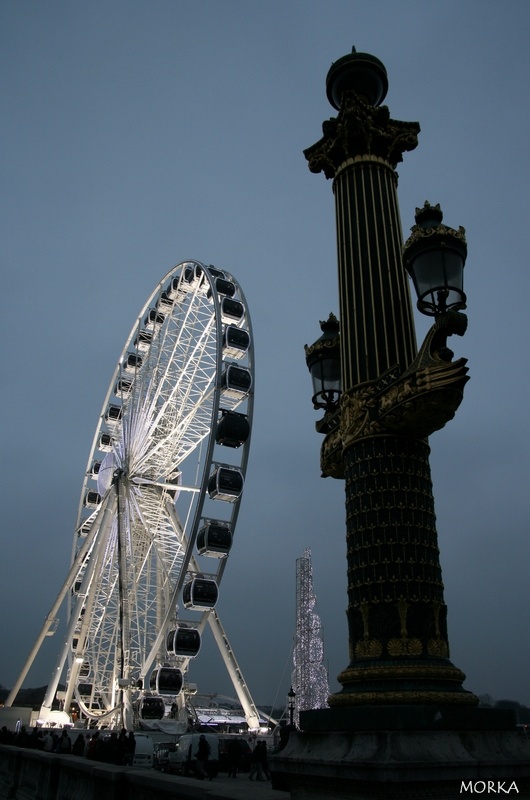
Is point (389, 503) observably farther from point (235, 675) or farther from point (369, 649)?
point (235, 675)

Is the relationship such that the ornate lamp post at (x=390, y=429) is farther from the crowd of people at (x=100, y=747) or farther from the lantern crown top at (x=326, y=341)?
the crowd of people at (x=100, y=747)

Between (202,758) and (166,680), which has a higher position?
(166,680)

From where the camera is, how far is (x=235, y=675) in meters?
36.9

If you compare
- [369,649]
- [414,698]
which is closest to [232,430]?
[369,649]

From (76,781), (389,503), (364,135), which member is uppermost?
(364,135)

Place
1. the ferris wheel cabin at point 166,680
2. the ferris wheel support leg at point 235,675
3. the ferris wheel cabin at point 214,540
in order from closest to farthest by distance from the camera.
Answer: the ferris wheel cabin at point 166,680 → the ferris wheel cabin at point 214,540 → the ferris wheel support leg at point 235,675

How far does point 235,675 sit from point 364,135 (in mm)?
33744

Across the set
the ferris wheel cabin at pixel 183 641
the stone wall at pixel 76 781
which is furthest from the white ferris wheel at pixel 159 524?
the stone wall at pixel 76 781

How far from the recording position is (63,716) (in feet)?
108

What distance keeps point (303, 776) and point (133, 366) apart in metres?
34.8

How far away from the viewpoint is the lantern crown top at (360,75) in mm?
8867

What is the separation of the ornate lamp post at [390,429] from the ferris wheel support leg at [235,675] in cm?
3105

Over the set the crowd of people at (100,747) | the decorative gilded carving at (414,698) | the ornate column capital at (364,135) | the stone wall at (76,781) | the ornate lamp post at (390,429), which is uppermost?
the ornate column capital at (364,135)

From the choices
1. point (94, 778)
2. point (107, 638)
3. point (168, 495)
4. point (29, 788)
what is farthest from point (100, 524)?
point (94, 778)
